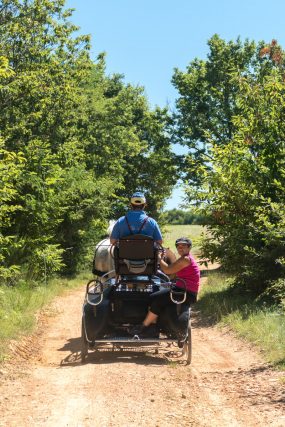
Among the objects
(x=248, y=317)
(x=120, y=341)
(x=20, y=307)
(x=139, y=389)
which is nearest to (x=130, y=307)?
(x=120, y=341)

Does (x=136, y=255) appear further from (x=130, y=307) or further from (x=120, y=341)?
(x=120, y=341)

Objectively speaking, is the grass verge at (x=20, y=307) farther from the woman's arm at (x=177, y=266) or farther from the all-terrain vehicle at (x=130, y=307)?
the woman's arm at (x=177, y=266)

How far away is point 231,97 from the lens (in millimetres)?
34594

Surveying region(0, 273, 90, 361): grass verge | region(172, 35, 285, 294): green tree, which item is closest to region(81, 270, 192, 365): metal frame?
region(0, 273, 90, 361): grass verge

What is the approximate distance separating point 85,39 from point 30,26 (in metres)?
4.08

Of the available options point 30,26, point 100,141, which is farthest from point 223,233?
point 100,141

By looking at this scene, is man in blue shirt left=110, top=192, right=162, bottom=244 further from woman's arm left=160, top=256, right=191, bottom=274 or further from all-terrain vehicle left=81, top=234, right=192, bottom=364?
woman's arm left=160, top=256, right=191, bottom=274

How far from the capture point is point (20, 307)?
13.8 meters

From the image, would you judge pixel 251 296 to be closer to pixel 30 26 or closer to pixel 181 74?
pixel 30 26

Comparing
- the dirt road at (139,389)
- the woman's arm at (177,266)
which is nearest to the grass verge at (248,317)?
the dirt road at (139,389)

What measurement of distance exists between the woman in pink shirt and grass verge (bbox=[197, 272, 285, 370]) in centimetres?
160

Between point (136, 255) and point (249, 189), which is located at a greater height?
point (249, 189)

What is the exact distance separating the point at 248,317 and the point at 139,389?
6152 mm

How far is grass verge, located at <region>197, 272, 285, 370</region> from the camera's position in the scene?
387 inches
